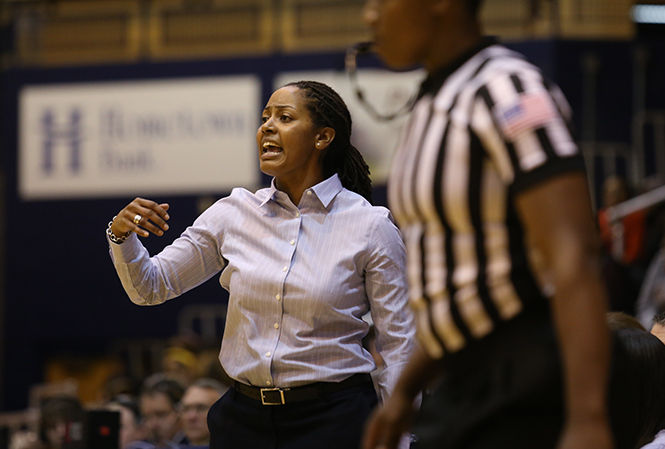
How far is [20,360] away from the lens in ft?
41.3

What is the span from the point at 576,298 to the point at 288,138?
5.53ft

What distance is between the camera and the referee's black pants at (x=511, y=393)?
1.58 metres

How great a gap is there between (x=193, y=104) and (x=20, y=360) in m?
3.76

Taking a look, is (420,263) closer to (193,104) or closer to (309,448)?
(309,448)

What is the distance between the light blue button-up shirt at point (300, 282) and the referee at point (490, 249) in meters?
1.08

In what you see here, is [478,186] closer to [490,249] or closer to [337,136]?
[490,249]

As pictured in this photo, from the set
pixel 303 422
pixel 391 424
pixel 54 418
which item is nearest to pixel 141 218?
pixel 303 422

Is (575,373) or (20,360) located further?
(20,360)

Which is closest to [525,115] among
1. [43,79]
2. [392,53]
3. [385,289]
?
[392,53]

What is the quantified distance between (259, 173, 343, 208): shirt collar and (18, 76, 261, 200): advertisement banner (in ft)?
28.8

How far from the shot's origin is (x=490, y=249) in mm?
1653

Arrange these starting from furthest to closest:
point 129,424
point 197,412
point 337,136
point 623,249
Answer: point 623,249 → point 129,424 → point 197,412 → point 337,136

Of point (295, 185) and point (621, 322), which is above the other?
point (295, 185)

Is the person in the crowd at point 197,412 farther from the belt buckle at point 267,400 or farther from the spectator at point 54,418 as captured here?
the belt buckle at point 267,400
